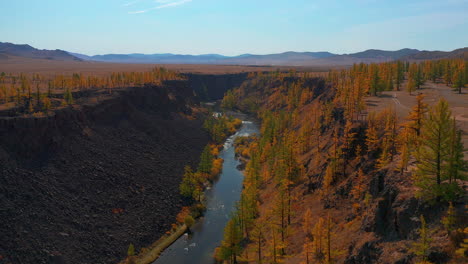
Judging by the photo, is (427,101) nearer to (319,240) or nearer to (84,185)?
(319,240)

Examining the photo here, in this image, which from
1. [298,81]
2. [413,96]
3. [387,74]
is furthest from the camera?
[298,81]

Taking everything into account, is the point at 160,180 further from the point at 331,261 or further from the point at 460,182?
the point at 460,182

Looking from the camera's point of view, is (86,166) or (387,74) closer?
(86,166)

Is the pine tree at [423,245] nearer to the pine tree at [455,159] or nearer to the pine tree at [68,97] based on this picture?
the pine tree at [455,159]

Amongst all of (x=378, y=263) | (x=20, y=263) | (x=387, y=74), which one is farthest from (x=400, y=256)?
(x=387, y=74)

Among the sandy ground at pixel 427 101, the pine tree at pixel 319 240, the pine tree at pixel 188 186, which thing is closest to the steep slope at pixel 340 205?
the pine tree at pixel 319 240

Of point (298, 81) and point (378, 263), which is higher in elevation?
point (298, 81)

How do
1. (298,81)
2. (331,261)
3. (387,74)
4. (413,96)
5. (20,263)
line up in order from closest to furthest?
(331,261) < (20,263) < (413,96) < (387,74) < (298,81)

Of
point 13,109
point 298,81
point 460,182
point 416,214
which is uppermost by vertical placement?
point 298,81

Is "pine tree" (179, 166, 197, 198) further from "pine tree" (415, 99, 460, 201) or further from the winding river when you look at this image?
"pine tree" (415, 99, 460, 201)
